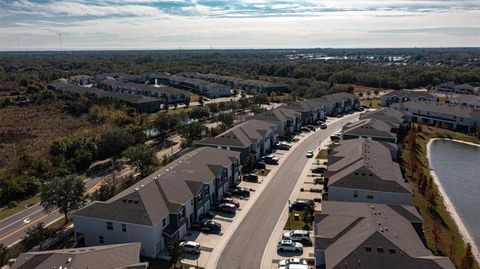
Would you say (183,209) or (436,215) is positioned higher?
(183,209)

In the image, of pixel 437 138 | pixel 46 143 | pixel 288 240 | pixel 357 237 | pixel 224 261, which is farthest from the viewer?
pixel 437 138

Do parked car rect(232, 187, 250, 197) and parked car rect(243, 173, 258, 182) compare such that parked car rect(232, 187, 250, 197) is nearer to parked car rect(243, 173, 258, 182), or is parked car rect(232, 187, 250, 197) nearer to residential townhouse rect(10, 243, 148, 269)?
parked car rect(243, 173, 258, 182)

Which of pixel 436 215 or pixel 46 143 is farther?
pixel 46 143

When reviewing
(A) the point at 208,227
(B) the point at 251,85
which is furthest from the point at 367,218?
(B) the point at 251,85

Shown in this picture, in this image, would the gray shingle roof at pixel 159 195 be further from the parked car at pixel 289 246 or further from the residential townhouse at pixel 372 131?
the residential townhouse at pixel 372 131

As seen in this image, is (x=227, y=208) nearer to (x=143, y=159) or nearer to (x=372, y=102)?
(x=143, y=159)

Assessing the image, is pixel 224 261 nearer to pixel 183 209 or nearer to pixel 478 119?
pixel 183 209

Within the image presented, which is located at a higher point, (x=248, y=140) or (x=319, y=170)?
(x=248, y=140)

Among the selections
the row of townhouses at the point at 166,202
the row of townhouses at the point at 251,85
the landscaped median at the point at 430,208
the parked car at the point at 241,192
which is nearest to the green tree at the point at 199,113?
the row of townhouses at the point at 166,202

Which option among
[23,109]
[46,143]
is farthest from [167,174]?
[23,109]
